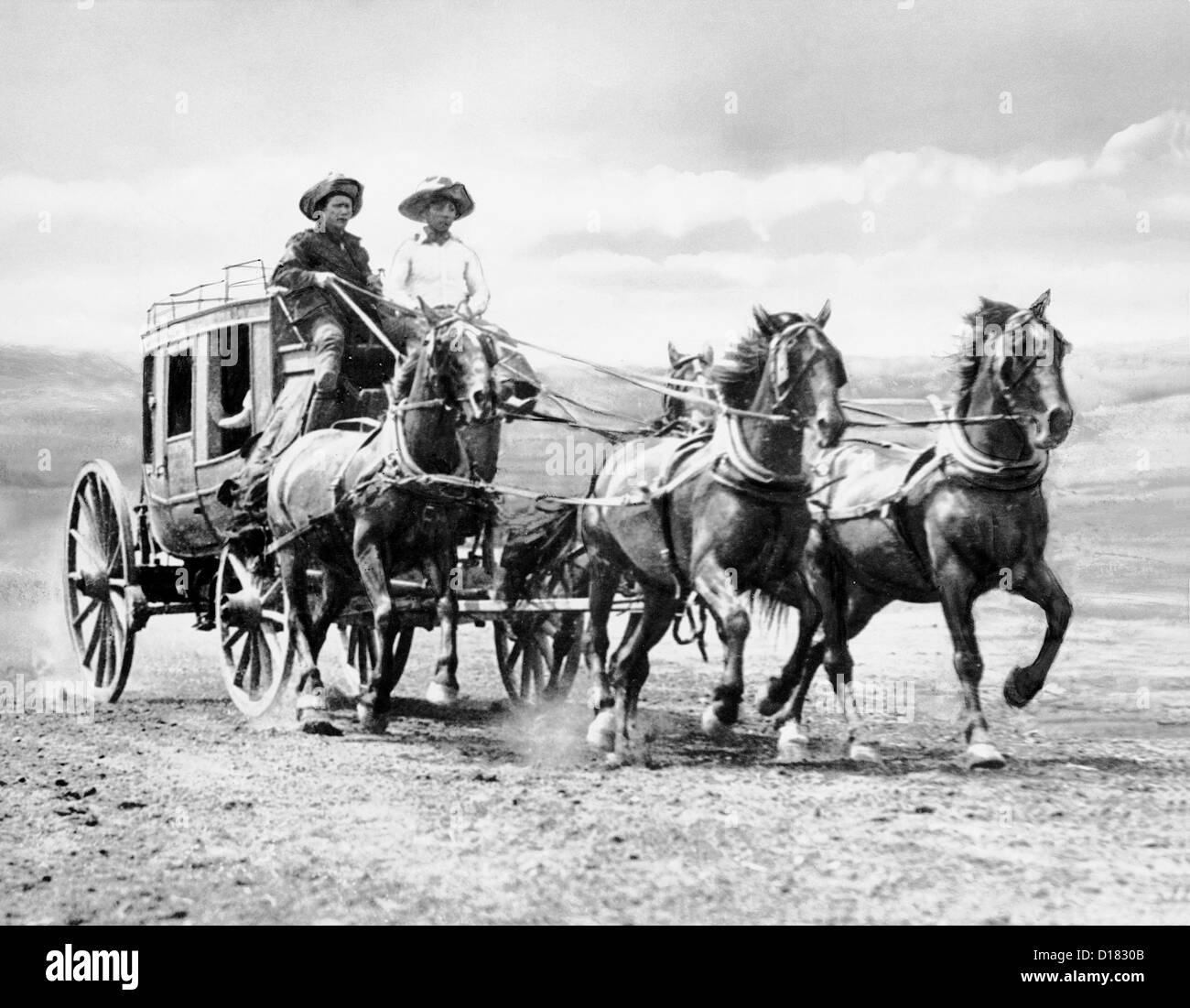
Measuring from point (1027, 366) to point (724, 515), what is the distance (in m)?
1.43

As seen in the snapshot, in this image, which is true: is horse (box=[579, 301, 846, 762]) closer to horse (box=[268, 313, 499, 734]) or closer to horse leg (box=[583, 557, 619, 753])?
horse leg (box=[583, 557, 619, 753])

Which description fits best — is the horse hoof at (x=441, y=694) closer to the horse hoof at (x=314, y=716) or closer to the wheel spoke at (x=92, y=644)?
the horse hoof at (x=314, y=716)

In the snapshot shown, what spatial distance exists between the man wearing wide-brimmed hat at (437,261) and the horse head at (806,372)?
1.94 metres

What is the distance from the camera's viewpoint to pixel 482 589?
8070 mm

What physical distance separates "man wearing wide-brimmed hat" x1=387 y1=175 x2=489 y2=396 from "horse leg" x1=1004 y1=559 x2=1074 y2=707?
10.1 feet

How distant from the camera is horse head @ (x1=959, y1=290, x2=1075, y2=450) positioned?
6051 mm

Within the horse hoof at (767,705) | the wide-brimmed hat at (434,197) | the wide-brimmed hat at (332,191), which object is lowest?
the horse hoof at (767,705)

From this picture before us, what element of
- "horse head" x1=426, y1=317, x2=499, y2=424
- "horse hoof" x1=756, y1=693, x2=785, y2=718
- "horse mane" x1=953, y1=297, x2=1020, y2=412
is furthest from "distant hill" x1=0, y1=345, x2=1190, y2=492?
"horse hoof" x1=756, y1=693, x2=785, y2=718

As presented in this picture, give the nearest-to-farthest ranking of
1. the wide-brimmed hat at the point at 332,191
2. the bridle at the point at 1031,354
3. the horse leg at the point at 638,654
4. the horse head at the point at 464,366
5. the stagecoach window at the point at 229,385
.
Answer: the bridle at the point at 1031,354
the horse head at the point at 464,366
the horse leg at the point at 638,654
the wide-brimmed hat at the point at 332,191
the stagecoach window at the point at 229,385

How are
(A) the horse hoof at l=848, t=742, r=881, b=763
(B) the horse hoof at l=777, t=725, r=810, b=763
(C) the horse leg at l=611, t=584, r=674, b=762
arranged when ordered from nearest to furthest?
(A) the horse hoof at l=848, t=742, r=881, b=763
(B) the horse hoof at l=777, t=725, r=810, b=763
(C) the horse leg at l=611, t=584, r=674, b=762

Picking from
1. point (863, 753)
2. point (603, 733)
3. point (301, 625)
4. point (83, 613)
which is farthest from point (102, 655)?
point (863, 753)

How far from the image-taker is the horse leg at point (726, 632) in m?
5.89

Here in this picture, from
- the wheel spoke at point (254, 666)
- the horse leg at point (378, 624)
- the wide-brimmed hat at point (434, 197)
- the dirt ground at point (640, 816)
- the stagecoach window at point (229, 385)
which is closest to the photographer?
the dirt ground at point (640, 816)

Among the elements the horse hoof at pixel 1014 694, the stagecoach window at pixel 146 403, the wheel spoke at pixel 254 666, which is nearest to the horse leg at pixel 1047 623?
the horse hoof at pixel 1014 694
